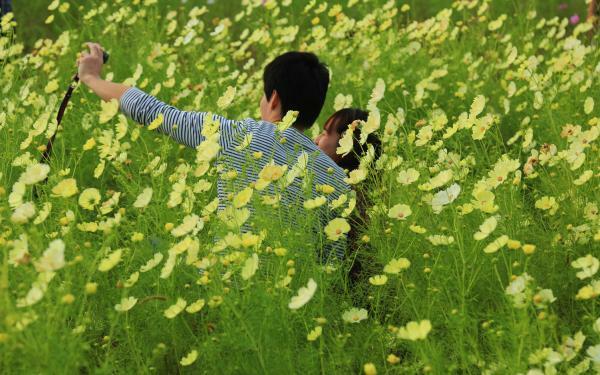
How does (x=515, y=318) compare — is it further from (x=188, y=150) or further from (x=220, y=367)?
(x=188, y=150)

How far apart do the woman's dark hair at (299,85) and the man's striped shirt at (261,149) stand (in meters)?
0.16

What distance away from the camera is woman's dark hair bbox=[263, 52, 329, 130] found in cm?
273

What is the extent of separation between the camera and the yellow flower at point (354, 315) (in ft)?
6.95

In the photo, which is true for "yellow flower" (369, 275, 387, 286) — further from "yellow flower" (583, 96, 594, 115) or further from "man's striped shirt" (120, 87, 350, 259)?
"yellow flower" (583, 96, 594, 115)

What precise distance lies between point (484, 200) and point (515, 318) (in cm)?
31

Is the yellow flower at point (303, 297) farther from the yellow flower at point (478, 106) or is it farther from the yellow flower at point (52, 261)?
the yellow flower at point (478, 106)

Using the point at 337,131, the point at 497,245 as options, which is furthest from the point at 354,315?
the point at 337,131

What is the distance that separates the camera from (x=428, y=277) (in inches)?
84.7

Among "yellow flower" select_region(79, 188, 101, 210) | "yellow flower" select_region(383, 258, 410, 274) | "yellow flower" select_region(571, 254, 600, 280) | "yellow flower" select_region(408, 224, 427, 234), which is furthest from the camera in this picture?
"yellow flower" select_region(79, 188, 101, 210)

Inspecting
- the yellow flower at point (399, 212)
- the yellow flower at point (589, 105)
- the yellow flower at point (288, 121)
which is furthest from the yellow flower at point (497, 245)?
the yellow flower at point (589, 105)

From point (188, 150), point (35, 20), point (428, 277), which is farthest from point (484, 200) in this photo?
point (35, 20)

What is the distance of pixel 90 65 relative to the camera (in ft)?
9.37

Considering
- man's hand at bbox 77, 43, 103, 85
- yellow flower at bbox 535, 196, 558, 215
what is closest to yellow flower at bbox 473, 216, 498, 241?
yellow flower at bbox 535, 196, 558, 215

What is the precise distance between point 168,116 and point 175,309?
80 centimetres
